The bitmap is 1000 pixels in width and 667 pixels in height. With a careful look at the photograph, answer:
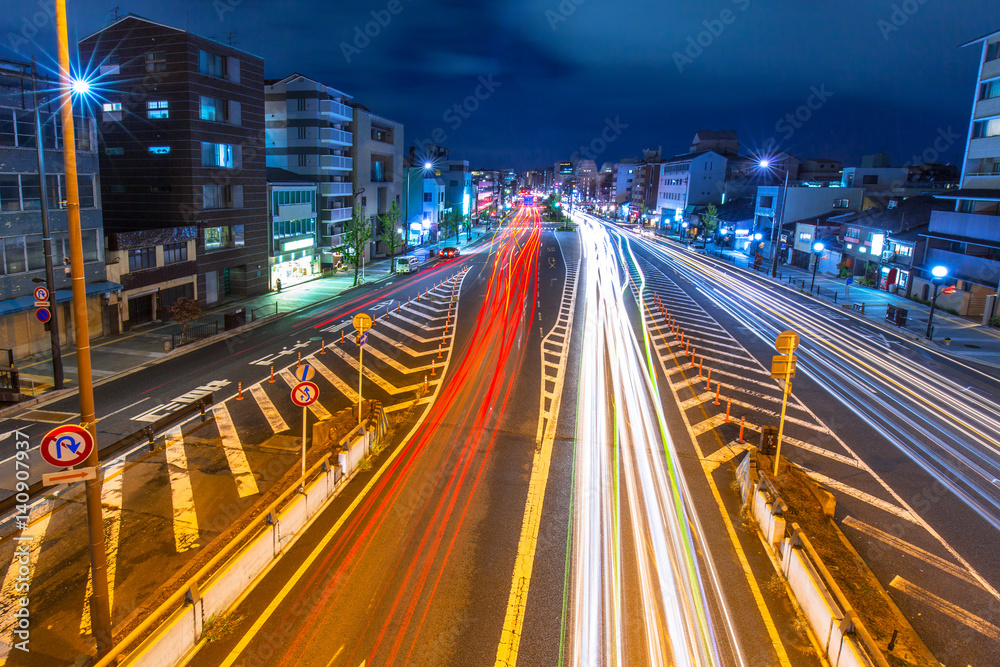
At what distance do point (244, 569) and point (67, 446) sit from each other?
3.59 metres

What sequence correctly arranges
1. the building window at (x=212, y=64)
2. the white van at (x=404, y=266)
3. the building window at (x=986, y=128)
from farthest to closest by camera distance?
the white van at (x=404, y=266), the building window at (x=986, y=128), the building window at (x=212, y=64)

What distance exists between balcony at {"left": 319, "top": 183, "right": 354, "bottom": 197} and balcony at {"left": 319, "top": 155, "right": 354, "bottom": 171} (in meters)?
1.55

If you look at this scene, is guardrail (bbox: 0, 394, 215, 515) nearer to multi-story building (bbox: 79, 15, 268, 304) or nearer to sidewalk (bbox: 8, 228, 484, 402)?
sidewalk (bbox: 8, 228, 484, 402)

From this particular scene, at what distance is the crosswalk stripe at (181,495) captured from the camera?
11375 mm

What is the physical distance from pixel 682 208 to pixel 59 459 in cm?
10647

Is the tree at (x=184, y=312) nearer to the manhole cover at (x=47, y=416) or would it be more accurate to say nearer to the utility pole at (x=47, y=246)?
the utility pole at (x=47, y=246)

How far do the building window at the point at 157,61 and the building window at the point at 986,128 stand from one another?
52655mm

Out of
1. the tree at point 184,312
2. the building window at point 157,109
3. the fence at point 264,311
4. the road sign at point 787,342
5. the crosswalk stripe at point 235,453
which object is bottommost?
the crosswalk stripe at point 235,453

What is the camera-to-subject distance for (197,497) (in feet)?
42.5

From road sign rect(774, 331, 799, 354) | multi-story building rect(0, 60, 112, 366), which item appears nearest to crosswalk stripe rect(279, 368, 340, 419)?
multi-story building rect(0, 60, 112, 366)

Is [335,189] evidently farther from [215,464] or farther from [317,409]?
[215,464]

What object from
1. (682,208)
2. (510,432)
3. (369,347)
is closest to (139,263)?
(369,347)

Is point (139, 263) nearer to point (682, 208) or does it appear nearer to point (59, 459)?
point (59, 459)

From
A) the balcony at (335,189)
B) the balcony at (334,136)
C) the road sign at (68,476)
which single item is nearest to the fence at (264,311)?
the balcony at (335,189)
